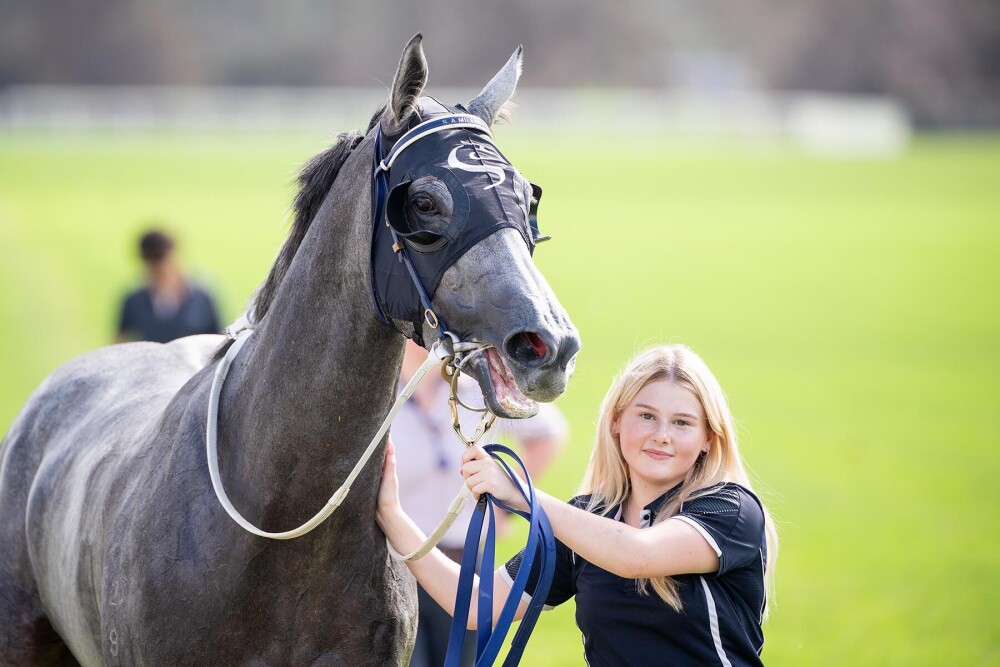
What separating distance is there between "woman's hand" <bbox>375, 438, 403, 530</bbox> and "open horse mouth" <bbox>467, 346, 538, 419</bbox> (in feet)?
2.25

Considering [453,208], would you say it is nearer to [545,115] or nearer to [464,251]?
[464,251]

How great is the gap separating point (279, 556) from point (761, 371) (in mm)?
13024

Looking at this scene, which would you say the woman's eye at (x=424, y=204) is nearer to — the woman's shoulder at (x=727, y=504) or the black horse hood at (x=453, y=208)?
the black horse hood at (x=453, y=208)

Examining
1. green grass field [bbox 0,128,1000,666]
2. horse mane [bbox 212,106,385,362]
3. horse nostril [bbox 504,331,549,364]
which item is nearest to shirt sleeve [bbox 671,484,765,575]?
horse nostril [bbox 504,331,549,364]

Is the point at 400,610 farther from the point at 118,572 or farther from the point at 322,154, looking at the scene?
the point at 322,154

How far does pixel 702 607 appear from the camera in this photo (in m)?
3.13

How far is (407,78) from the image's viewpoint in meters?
2.89

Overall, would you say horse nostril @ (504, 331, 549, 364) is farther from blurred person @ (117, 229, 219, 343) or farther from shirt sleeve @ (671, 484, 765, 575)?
blurred person @ (117, 229, 219, 343)

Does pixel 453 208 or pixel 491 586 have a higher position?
pixel 453 208

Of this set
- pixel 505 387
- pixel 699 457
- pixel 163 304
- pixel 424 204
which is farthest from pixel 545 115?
pixel 505 387

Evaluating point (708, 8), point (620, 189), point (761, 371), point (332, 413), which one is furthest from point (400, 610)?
point (708, 8)

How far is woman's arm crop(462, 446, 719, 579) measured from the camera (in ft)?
10.1

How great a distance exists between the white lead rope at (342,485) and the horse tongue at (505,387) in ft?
0.37

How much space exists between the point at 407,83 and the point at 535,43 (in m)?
77.7
